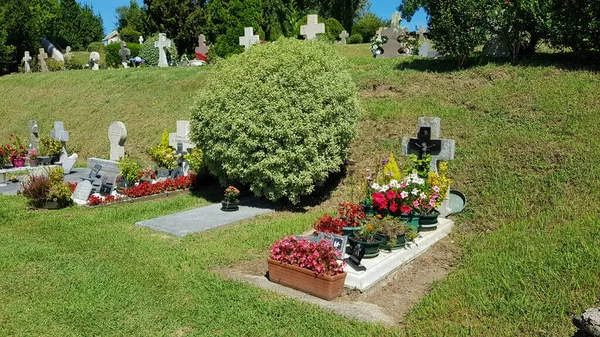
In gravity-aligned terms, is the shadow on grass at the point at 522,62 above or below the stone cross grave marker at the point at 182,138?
above

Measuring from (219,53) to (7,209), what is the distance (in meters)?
19.9

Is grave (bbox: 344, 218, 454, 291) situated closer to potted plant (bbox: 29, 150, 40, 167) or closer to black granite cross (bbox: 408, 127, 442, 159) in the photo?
black granite cross (bbox: 408, 127, 442, 159)

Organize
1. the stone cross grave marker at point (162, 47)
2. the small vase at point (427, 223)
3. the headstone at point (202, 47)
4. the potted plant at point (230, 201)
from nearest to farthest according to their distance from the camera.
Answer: the small vase at point (427, 223) < the potted plant at point (230, 201) < the stone cross grave marker at point (162, 47) < the headstone at point (202, 47)

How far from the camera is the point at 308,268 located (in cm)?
542

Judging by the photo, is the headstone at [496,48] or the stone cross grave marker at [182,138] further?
the headstone at [496,48]

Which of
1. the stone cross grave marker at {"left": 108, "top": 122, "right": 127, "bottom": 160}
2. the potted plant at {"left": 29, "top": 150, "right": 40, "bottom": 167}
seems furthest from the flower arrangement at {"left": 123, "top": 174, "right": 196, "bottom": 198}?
the potted plant at {"left": 29, "top": 150, "right": 40, "bottom": 167}

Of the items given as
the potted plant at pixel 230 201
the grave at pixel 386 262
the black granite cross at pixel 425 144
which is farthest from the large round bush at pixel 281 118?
the grave at pixel 386 262

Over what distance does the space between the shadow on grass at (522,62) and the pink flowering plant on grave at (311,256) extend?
10.3 m

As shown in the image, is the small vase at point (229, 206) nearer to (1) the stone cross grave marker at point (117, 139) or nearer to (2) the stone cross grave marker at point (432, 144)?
(2) the stone cross grave marker at point (432, 144)

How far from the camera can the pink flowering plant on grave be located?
5.34 m

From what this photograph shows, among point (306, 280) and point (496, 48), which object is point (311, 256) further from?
point (496, 48)

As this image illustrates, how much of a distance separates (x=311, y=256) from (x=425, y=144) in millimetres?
3881

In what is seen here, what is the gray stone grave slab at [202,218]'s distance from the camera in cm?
815

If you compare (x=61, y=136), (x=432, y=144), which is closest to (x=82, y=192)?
(x=61, y=136)
